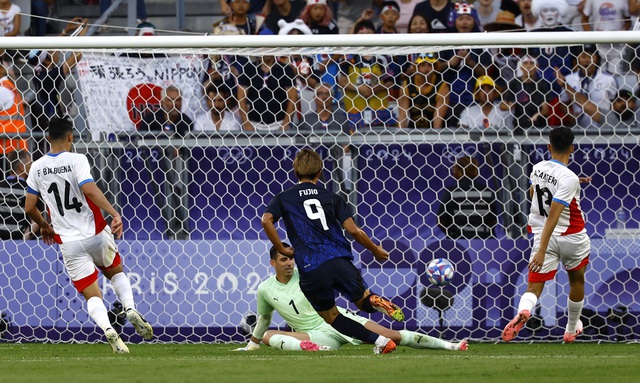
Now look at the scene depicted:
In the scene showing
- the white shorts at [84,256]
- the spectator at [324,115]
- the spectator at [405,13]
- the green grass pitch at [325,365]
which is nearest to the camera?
the green grass pitch at [325,365]

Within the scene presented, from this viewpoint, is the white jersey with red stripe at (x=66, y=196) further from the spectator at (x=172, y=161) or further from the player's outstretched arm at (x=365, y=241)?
the spectator at (x=172, y=161)

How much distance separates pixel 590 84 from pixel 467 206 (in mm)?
1992

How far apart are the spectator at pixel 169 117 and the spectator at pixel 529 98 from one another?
3.34 meters

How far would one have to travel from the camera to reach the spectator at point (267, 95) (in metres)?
11.3

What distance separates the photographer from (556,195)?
27.9ft

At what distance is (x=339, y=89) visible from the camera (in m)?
11.4

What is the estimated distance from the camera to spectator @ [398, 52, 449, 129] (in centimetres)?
1116

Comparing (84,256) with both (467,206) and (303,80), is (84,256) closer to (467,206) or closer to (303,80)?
(303,80)

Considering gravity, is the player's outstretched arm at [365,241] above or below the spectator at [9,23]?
below

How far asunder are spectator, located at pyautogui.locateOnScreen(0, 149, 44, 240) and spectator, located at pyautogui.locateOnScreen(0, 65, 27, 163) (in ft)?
0.43

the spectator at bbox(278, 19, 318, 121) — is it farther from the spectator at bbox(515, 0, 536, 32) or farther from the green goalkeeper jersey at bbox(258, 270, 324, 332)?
the spectator at bbox(515, 0, 536, 32)

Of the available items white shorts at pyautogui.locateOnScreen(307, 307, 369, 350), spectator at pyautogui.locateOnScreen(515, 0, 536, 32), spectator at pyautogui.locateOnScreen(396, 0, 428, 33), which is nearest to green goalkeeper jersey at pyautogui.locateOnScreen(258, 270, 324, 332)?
white shorts at pyautogui.locateOnScreen(307, 307, 369, 350)

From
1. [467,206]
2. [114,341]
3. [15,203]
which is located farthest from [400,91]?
[114,341]

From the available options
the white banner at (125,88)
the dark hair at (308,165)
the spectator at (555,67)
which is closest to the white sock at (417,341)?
the dark hair at (308,165)
